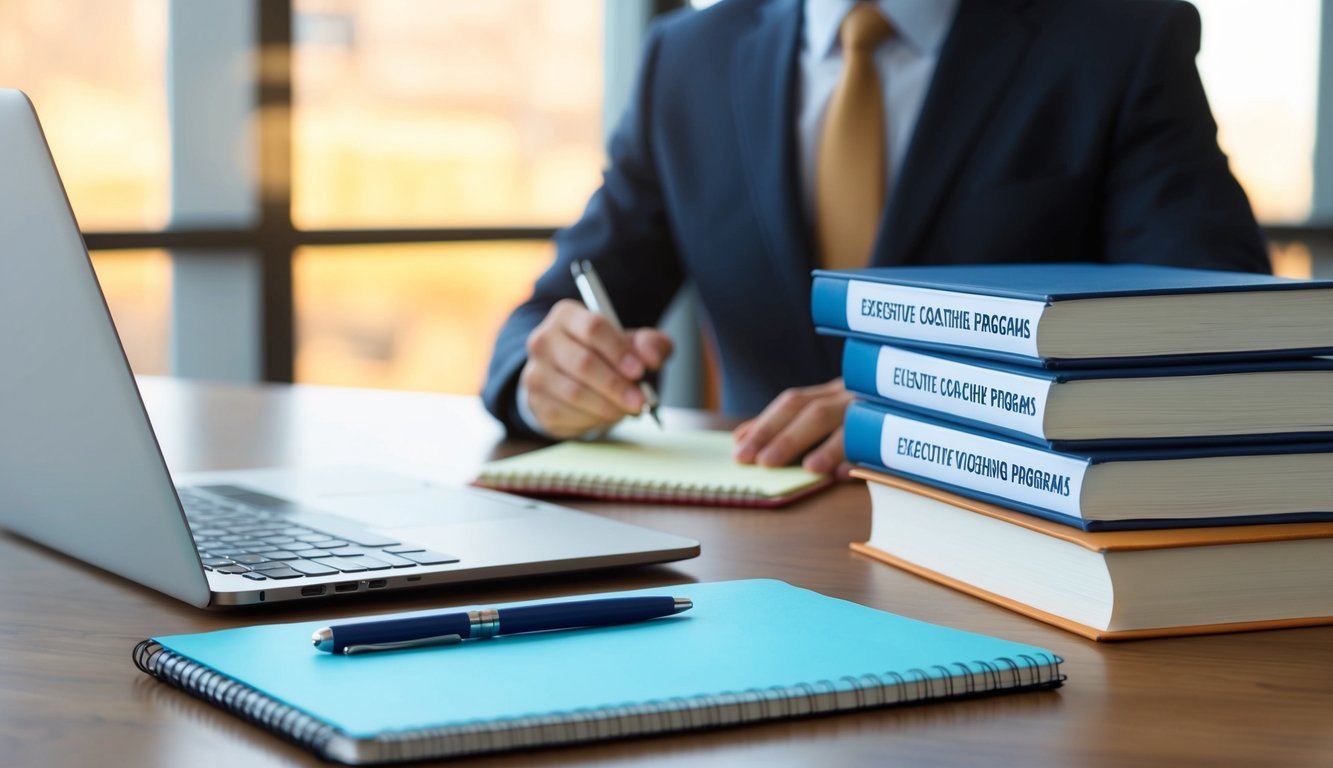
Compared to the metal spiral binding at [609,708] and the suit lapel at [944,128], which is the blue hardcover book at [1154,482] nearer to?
the metal spiral binding at [609,708]

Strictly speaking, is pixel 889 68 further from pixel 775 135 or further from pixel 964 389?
pixel 964 389

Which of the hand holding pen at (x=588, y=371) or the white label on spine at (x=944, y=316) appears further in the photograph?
the hand holding pen at (x=588, y=371)

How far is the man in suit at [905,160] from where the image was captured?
1.70 metres

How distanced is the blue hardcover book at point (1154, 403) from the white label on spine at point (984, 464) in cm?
1

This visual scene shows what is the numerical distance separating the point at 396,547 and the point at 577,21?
396cm

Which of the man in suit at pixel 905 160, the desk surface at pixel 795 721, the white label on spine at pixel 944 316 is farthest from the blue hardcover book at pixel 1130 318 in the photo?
the man in suit at pixel 905 160

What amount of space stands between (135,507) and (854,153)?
1226mm

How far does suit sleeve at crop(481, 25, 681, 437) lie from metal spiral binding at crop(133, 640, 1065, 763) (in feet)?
4.32

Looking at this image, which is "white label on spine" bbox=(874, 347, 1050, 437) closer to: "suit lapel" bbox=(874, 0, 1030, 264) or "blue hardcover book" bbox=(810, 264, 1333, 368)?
"blue hardcover book" bbox=(810, 264, 1333, 368)

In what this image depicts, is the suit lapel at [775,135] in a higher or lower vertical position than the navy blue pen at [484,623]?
higher

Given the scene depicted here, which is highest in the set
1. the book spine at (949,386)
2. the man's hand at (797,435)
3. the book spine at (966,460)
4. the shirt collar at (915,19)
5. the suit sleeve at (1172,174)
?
the shirt collar at (915,19)

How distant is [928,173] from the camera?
5.74ft

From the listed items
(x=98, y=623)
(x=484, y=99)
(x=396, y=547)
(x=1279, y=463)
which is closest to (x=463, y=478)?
(x=396, y=547)

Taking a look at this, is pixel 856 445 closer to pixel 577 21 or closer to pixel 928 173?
pixel 928 173
